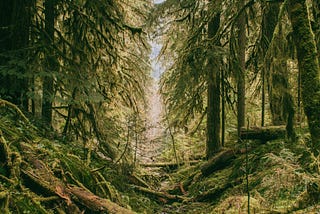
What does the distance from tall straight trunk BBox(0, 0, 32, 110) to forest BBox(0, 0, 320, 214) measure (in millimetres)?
20

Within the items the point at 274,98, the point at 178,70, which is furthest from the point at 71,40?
the point at 274,98

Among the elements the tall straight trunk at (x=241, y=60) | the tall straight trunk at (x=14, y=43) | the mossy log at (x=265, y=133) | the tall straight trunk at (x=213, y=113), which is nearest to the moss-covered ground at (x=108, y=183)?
the mossy log at (x=265, y=133)

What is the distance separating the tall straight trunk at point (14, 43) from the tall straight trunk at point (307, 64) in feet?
13.9

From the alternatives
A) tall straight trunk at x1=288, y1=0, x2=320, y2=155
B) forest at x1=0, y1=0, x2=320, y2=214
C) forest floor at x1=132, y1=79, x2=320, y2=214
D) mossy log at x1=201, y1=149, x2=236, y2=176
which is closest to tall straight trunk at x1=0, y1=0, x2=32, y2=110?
forest at x1=0, y1=0, x2=320, y2=214

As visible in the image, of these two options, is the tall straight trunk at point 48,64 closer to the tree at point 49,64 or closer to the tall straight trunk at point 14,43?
the tree at point 49,64

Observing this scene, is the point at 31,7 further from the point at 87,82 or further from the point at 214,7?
the point at 214,7

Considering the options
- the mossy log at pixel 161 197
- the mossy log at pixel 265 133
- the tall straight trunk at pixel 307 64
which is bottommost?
the mossy log at pixel 161 197

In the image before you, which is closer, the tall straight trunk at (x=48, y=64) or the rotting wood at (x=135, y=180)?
the tall straight trunk at (x=48, y=64)

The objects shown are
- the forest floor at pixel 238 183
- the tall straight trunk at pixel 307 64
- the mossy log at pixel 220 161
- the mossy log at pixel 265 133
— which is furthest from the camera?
the mossy log at pixel 220 161

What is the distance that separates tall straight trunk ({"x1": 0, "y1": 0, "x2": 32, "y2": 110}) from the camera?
20.7ft

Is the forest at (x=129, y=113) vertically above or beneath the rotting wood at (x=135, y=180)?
above

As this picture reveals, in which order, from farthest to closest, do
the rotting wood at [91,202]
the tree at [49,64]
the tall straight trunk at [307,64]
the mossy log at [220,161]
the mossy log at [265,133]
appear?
1. the mossy log at [220,161]
2. the mossy log at [265,133]
3. the tree at [49,64]
4. the rotting wood at [91,202]
5. the tall straight trunk at [307,64]

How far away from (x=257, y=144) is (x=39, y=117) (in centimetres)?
503

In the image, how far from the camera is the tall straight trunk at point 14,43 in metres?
6.32
